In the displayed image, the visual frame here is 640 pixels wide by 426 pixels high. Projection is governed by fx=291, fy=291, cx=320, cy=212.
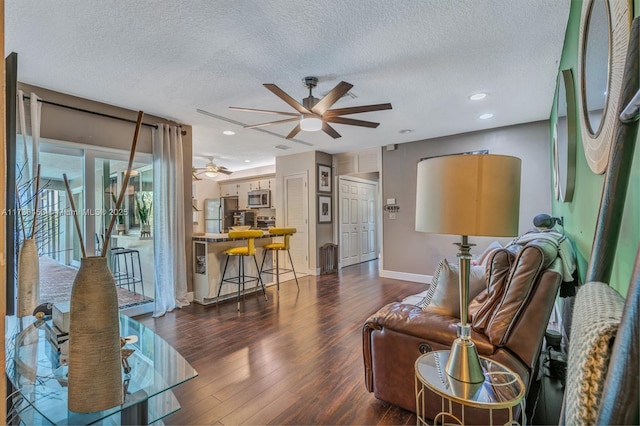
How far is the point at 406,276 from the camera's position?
5.29m

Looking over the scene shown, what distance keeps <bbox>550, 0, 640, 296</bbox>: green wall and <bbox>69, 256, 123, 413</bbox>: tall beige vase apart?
1475 mm

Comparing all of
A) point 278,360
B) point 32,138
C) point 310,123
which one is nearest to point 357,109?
point 310,123

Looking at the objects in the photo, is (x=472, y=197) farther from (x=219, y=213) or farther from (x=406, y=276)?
(x=219, y=213)

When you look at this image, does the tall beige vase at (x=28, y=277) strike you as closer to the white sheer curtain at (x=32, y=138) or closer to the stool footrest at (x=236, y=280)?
the white sheer curtain at (x=32, y=138)

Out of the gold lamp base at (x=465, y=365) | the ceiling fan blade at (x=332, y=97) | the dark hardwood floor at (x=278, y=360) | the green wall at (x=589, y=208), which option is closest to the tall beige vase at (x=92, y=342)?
the dark hardwood floor at (x=278, y=360)

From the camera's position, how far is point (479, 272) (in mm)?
1933

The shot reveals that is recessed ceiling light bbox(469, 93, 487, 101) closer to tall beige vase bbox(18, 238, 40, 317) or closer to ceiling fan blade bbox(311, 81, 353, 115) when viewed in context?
ceiling fan blade bbox(311, 81, 353, 115)

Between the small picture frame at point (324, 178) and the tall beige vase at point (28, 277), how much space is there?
4.60m

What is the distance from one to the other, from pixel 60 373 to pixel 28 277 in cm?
65

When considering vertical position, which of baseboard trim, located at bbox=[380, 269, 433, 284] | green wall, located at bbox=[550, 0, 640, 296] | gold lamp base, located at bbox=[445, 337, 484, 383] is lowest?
baseboard trim, located at bbox=[380, 269, 433, 284]

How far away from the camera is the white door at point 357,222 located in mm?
6570

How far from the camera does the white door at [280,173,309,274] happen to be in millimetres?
5988

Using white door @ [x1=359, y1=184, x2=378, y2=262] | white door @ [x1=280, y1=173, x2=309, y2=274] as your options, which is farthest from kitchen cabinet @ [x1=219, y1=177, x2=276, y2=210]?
white door @ [x1=359, y1=184, x2=378, y2=262]

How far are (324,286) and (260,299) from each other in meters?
1.19
